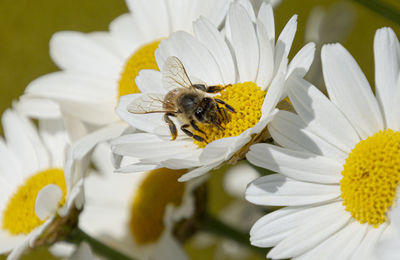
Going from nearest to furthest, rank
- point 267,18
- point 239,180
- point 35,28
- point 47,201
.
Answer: point 267,18
point 47,201
point 239,180
point 35,28

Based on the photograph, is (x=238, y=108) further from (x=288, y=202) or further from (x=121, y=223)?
(x=121, y=223)

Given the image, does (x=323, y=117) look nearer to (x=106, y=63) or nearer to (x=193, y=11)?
(x=193, y=11)

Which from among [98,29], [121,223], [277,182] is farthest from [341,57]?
[98,29]

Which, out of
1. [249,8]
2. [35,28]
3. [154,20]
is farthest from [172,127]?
[35,28]

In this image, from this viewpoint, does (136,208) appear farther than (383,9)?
Yes

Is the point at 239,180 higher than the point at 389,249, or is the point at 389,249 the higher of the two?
the point at 389,249

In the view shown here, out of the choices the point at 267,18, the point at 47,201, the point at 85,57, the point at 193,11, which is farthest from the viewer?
the point at 85,57

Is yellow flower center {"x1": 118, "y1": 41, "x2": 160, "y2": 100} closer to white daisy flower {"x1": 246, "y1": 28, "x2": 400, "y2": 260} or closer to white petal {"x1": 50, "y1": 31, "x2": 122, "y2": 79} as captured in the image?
white petal {"x1": 50, "y1": 31, "x2": 122, "y2": 79}
